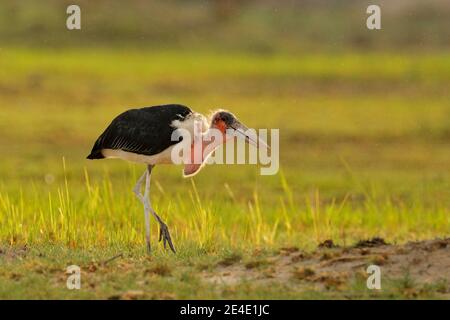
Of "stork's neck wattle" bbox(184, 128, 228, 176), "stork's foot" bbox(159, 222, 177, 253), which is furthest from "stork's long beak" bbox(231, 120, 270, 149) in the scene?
"stork's foot" bbox(159, 222, 177, 253)

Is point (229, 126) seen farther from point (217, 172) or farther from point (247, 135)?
point (217, 172)

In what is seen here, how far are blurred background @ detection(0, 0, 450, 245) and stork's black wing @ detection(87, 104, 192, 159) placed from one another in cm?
115

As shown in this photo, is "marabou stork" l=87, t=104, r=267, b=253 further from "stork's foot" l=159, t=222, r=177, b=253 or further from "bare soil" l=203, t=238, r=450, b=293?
"bare soil" l=203, t=238, r=450, b=293

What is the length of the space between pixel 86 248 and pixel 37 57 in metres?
24.6

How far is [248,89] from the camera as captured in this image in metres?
28.3

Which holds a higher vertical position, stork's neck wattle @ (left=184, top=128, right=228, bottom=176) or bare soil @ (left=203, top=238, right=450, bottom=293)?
stork's neck wattle @ (left=184, top=128, right=228, bottom=176)

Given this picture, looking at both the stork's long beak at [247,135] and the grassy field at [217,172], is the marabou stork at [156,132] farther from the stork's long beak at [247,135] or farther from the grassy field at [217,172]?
the grassy field at [217,172]

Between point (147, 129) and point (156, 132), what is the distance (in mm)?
74

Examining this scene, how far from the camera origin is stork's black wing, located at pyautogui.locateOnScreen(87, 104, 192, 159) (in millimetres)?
8086

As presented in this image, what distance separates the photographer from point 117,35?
125ft

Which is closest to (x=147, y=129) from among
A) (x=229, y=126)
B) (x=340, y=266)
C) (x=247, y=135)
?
(x=229, y=126)

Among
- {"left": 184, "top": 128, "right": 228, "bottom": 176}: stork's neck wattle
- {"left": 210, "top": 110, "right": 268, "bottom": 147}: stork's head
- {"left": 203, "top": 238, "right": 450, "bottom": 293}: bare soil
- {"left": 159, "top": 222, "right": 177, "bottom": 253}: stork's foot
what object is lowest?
{"left": 203, "top": 238, "right": 450, "bottom": 293}: bare soil

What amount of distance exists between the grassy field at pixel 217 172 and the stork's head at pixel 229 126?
557mm
